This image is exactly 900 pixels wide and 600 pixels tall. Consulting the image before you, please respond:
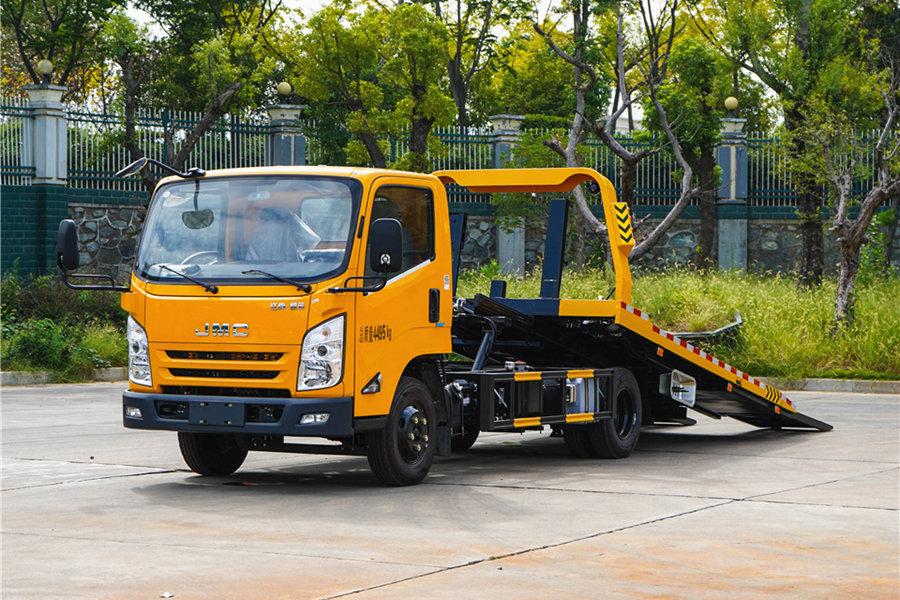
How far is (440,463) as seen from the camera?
13602mm

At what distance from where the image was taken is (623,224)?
14.0 metres

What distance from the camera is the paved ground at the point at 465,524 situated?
767cm

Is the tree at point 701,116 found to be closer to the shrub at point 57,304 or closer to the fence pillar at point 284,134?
the fence pillar at point 284,134

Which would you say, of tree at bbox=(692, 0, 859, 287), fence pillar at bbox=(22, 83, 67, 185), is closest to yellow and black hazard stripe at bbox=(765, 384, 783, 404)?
tree at bbox=(692, 0, 859, 287)

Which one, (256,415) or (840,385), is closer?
(256,415)

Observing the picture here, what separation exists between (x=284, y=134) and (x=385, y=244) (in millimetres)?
24905

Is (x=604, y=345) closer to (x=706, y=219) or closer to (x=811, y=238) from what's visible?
(x=811, y=238)

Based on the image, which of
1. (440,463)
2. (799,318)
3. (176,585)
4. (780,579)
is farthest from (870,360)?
(176,585)

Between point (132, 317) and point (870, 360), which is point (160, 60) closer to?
point (870, 360)

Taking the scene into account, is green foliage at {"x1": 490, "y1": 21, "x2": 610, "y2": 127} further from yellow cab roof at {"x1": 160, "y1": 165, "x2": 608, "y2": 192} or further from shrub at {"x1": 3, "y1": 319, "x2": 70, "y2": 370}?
yellow cab roof at {"x1": 160, "y1": 165, "x2": 608, "y2": 192}

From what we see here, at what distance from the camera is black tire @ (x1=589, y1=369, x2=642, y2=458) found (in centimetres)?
1387

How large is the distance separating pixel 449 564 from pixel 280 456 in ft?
20.7

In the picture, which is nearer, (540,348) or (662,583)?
(662,583)

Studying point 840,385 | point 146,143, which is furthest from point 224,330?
point 146,143
